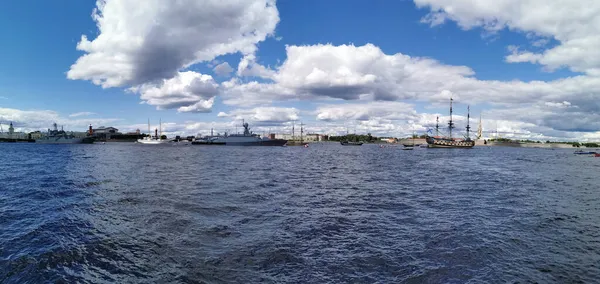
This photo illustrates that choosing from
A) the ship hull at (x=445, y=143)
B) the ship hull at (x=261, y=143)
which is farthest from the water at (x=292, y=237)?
the ship hull at (x=261, y=143)

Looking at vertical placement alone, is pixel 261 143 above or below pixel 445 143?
above

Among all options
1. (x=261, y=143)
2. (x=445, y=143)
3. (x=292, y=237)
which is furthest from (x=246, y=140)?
(x=292, y=237)

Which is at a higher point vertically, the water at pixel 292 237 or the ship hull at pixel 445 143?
the ship hull at pixel 445 143

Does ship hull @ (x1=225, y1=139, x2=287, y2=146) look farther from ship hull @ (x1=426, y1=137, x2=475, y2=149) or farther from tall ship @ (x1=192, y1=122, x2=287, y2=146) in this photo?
ship hull @ (x1=426, y1=137, x2=475, y2=149)

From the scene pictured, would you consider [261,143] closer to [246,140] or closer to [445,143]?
[246,140]

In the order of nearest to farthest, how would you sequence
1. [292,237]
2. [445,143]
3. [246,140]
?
[292,237] → [445,143] → [246,140]

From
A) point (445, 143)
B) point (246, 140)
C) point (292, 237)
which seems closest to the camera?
point (292, 237)

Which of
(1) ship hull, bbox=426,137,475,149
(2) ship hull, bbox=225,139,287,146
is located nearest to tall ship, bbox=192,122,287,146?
(2) ship hull, bbox=225,139,287,146

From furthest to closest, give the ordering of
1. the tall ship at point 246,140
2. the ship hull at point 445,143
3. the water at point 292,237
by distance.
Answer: the tall ship at point 246,140 < the ship hull at point 445,143 < the water at point 292,237

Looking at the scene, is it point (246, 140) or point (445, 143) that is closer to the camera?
point (445, 143)

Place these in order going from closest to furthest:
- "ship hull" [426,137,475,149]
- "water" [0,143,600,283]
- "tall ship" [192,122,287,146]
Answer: "water" [0,143,600,283], "ship hull" [426,137,475,149], "tall ship" [192,122,287,146]

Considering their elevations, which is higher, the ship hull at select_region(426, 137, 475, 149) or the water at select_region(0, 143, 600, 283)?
the ship hull at select_region(426, 137, 475, 149)

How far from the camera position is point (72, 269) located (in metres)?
10.4

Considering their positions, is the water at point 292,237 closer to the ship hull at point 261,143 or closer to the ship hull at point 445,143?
the ship hull at point 445,143
